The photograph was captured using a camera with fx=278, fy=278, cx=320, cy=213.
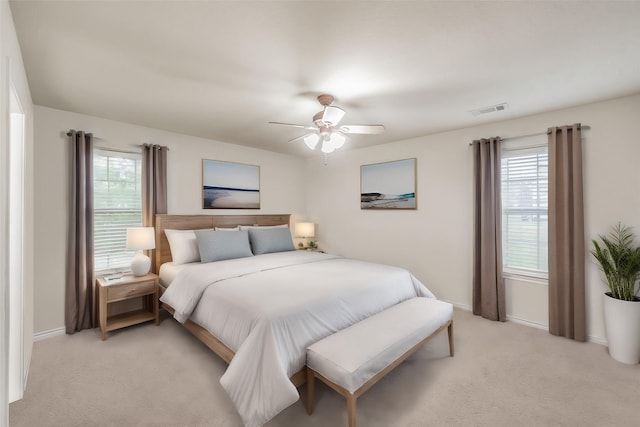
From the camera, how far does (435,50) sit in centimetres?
191

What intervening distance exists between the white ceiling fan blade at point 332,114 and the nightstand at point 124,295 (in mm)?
2658

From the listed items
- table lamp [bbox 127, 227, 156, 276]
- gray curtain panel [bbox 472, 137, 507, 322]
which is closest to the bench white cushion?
gray curtain panel [bbox 472, 137, 507, 322]

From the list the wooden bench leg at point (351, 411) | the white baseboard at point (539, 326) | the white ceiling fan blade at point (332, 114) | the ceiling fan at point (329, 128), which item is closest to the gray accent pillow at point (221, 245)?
the ceiling fan at point (329, 128)

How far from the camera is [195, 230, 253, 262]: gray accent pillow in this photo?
11.4ft

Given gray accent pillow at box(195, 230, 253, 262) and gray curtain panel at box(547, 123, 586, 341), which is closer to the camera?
gray curtain panel at box(547, 123, 586, 341)

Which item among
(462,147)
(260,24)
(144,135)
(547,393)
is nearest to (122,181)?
(144,135)

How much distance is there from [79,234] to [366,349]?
10.7 feet

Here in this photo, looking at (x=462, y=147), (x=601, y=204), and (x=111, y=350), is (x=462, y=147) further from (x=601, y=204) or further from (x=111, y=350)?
(x=111, y=350)

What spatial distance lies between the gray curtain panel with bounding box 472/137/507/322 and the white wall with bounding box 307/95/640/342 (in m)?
0.16

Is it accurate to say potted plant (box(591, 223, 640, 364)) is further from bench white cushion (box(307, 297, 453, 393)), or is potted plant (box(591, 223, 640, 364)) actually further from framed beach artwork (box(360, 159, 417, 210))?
framed beach artwork (box(360, 159, 417, 210))

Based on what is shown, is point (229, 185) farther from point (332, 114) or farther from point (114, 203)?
point (332, 114)

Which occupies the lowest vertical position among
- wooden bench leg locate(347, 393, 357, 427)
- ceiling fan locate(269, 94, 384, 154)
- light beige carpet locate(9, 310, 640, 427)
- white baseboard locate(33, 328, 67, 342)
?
light beige carpet locate(9, 310, 640, 427)

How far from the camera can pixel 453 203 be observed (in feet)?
12.6

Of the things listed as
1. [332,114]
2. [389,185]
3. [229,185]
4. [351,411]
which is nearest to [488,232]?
[389,185]
